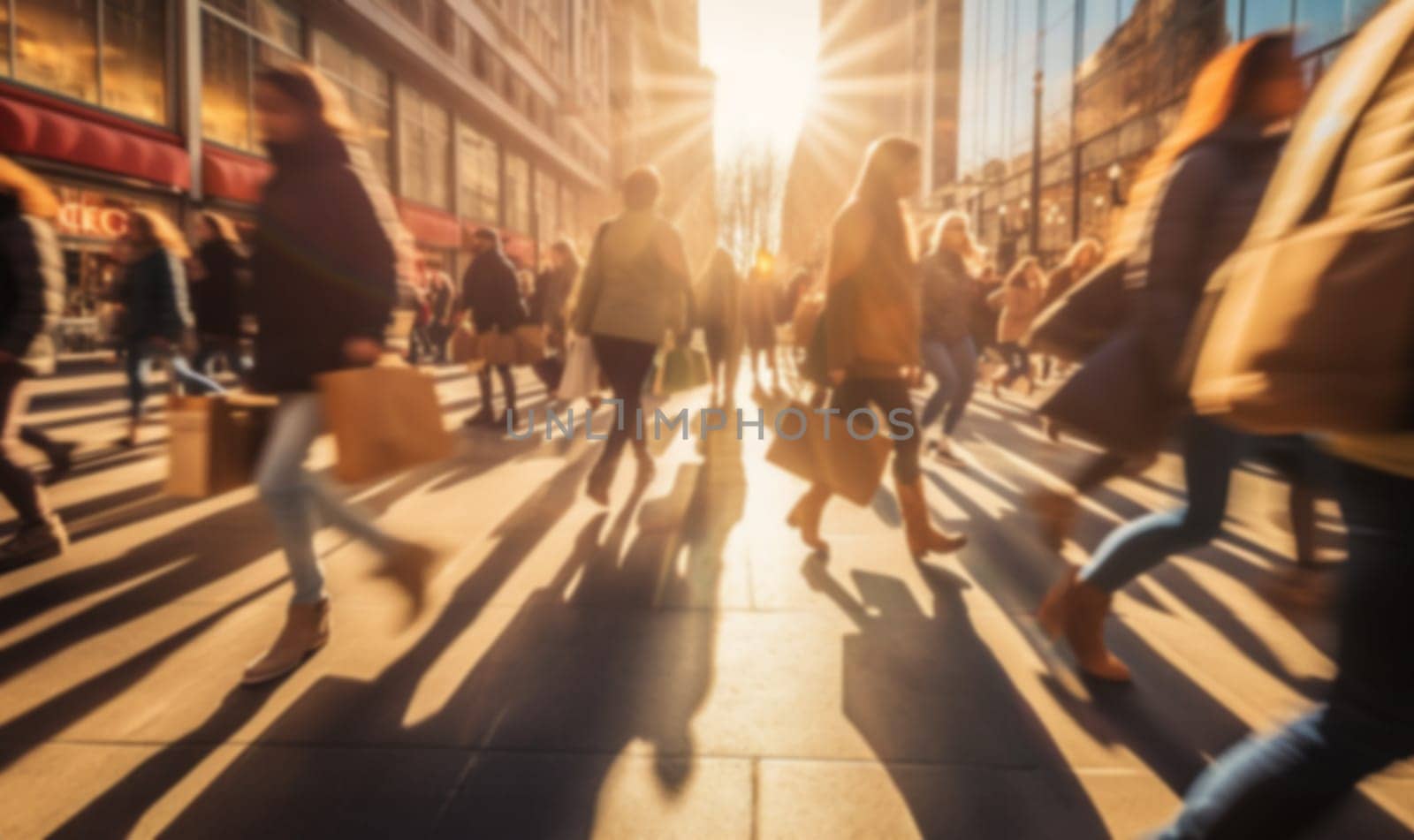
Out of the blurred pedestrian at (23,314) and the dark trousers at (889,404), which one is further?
the dark trousers at (889,404)

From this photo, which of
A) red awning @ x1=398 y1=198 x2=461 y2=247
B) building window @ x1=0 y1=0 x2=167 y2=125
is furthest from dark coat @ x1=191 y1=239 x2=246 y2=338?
red awning @ x1=398 y1=198 x2=461 y2=247

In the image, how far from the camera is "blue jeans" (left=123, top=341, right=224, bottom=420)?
7680 millimetres

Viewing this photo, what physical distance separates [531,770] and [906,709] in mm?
1117

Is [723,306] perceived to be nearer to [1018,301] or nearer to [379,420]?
[1018,301]

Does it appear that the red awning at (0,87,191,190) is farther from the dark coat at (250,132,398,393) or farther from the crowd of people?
the dark coat at (250,132,398,393)

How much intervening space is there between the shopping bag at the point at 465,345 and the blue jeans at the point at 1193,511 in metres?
7.33

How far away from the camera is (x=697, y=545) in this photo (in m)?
5.14

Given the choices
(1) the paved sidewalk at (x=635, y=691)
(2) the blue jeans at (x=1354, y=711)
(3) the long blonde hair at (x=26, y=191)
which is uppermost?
(3) the long blonde hair at (x=26, y=191)

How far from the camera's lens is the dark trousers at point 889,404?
4.59 m

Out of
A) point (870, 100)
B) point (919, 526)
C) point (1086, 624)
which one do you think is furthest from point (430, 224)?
point (870, 100)

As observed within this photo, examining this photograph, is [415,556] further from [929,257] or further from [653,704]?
[929,257]

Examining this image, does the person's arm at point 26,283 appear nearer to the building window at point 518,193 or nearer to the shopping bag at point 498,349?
the shopping bag at point 498,349

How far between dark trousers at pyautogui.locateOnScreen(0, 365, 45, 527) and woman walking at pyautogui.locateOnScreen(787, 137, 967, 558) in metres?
3.50

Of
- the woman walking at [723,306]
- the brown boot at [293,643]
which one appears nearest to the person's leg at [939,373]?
the woman walking at [723,306]
